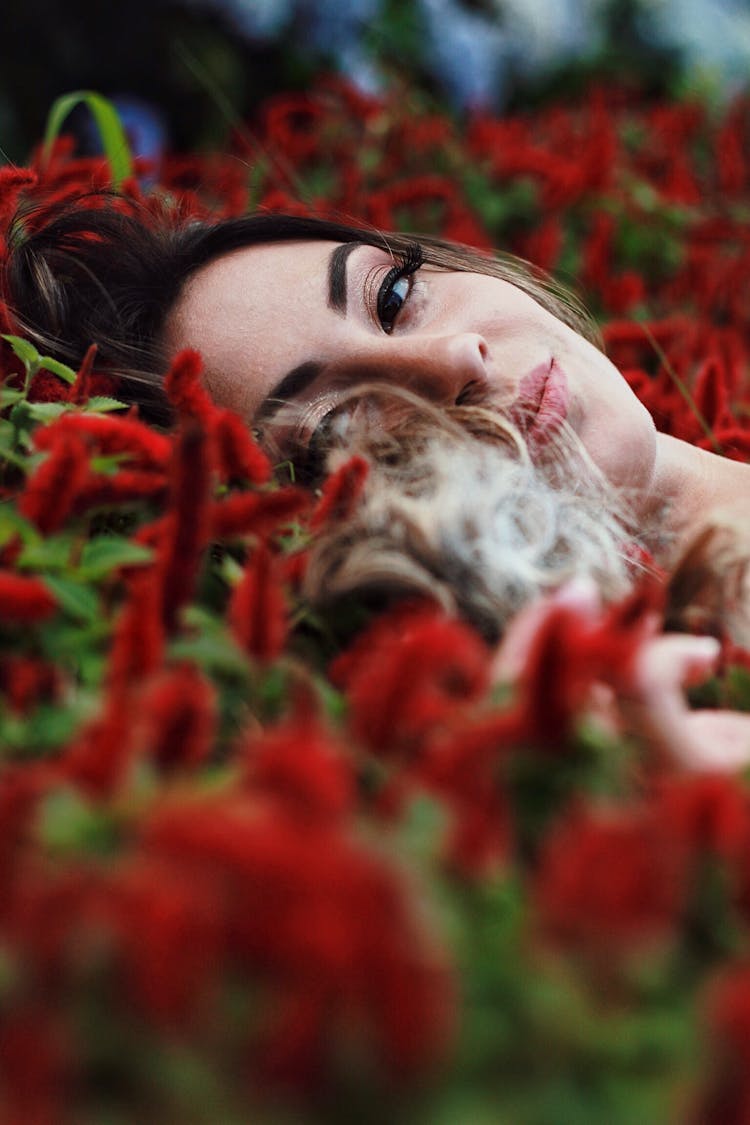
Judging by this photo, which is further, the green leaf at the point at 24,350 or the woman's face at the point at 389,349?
the woman's face at the point at 389,349

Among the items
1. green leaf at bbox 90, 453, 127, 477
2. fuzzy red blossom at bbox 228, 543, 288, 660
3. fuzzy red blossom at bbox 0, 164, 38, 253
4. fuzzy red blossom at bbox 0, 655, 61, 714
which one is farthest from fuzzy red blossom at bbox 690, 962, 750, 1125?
fuzzy red blossom at bbox 0, 164, 38, 253

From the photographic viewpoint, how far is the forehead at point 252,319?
3.91ft

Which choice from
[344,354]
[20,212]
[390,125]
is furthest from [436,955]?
[390,125]

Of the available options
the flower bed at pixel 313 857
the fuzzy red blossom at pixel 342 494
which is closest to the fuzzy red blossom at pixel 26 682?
the flower bed at pixel 313 857

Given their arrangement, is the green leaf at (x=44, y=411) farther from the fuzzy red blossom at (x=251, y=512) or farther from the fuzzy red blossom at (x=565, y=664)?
the fuzzy red blossom at (x=565, y=664)

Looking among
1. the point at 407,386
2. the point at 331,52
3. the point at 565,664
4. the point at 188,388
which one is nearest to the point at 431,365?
the point at 407,386

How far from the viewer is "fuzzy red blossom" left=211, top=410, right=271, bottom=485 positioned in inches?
29.2

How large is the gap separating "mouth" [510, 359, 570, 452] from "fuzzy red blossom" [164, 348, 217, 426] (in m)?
0.37

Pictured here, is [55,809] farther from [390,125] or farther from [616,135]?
[616,135]

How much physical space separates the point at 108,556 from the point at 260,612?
0.15 m

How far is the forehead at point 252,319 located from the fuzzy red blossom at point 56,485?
518 millimetres

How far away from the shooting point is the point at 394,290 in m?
1.31

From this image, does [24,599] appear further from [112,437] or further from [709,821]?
[709,821]

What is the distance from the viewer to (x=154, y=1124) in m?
0.37
